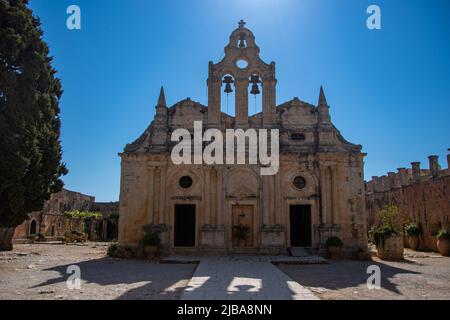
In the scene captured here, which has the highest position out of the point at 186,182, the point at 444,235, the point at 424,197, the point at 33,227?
the point at 186,182

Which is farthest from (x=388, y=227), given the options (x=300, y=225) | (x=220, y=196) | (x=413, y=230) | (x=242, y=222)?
(x=413, y=230)

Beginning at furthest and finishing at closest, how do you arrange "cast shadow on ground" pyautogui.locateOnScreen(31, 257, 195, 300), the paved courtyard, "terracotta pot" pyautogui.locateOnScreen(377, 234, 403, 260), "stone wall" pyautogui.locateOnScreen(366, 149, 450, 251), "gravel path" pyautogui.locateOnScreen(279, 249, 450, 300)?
"stone wall" pyautogui.locateOnScreen(366, 149, 450, 251) → "terracotta pot" pyautogui.locateOnScreen(377, 234, 403, 260) → "cast shadow on ground" pyautogui.locateOnScreen(31, 257, 195, 300) → "gravel path" pyautogui.locateOnScreen(279, 249, 450, 300) → the paved courtyard

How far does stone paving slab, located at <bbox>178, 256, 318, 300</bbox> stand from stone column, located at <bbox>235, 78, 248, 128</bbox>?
322 inches

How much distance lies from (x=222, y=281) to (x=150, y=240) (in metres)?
8.41

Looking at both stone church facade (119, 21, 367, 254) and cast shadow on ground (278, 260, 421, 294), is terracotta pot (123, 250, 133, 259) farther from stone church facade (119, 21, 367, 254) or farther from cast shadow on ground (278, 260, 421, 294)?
cast shadow on ground (278, 260, 421, 294)

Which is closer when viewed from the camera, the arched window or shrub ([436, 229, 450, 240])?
the arched window

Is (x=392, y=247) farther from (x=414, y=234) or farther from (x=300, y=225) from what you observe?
(x=414, y=234)

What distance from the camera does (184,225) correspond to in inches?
808

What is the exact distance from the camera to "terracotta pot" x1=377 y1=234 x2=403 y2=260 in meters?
19.5

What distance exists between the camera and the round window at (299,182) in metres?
20.9

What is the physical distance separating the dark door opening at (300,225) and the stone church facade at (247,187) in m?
0.05

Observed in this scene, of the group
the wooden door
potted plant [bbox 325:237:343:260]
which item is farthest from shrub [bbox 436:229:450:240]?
the wooden door

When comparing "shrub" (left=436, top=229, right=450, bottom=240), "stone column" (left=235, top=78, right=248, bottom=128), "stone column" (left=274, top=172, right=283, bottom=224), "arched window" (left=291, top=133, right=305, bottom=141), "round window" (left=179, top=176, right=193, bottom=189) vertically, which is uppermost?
"stone column" (left=235, top=78, right=248, bottom=128)

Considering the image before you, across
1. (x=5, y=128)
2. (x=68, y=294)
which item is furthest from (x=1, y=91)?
(x=68, y=294)
